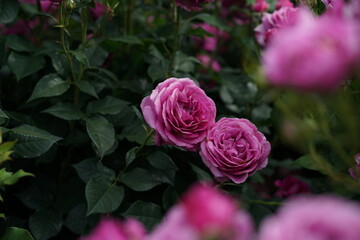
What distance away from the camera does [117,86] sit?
4.69 feet

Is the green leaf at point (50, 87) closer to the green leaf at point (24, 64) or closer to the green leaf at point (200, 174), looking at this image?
the green leaf at point (24, 64)

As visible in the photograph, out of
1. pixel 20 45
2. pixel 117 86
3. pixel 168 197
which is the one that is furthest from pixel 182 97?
pixel 20 45

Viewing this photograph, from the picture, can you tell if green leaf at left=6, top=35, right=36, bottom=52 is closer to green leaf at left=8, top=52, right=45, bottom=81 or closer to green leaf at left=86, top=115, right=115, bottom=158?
green leaf at left=8, top=52, right=45, bottom=81

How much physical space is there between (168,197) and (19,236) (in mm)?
343

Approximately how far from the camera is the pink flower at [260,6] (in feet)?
5.61

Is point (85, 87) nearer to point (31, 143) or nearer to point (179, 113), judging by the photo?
point (31, 143)

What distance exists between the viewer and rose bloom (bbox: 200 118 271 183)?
1.04 meters

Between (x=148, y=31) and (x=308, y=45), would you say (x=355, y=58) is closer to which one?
(x=308, y=45)

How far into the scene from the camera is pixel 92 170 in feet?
3.97

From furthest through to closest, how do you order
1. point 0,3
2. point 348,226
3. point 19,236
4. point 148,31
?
point 148,31
point 0,3
point 19,236
point 348,226

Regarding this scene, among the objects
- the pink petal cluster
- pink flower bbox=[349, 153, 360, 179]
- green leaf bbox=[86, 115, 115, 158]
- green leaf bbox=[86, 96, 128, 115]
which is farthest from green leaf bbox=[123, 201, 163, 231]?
the pink petal cluster

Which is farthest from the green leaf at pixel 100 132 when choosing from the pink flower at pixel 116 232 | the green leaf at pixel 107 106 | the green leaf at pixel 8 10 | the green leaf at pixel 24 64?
the pink flower at pixel 116 232

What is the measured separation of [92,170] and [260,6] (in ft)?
2.80

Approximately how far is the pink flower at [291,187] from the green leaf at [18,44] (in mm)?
830
